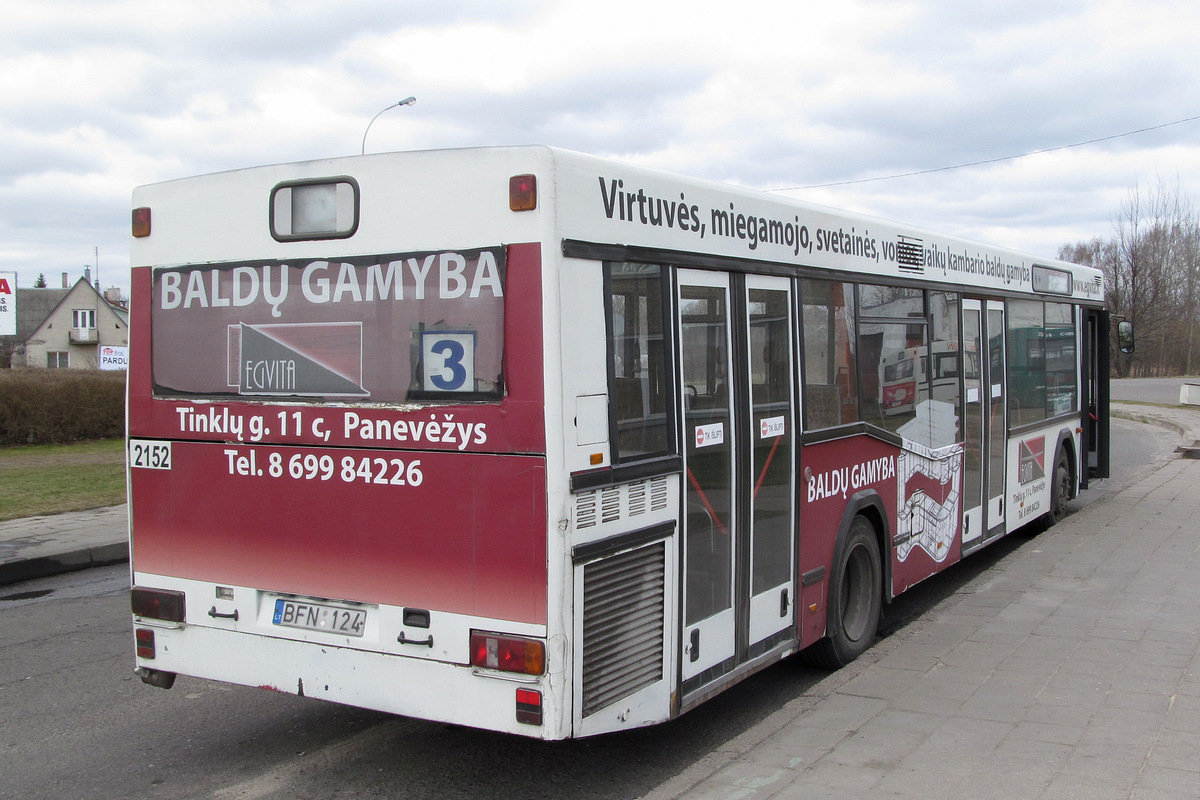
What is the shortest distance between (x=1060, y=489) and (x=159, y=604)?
9.57 m

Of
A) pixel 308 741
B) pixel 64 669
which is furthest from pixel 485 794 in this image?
pixel 64 669

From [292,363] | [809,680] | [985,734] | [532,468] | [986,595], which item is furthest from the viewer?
[986,595]

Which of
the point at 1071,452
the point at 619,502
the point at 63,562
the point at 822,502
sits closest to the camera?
the point at 619,502

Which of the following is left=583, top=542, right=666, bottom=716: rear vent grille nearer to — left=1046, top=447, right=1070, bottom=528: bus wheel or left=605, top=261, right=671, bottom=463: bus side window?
left=605, top=261, right=671, bottom=463: bus side window

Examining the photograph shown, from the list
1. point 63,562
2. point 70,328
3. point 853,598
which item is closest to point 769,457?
point 853,598

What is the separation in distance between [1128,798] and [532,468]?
8.78ft

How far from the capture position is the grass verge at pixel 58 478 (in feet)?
42.9

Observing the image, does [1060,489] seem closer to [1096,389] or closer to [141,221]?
[1096,389]

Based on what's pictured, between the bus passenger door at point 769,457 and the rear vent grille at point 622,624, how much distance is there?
903 mm

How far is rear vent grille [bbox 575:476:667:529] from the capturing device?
3785 mm

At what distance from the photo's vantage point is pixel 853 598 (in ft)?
20.6

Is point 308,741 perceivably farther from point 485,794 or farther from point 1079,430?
point 1079,430

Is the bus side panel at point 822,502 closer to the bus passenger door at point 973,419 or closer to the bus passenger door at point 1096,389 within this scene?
the bus passenger door at point 973,419

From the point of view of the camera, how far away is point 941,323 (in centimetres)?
758
